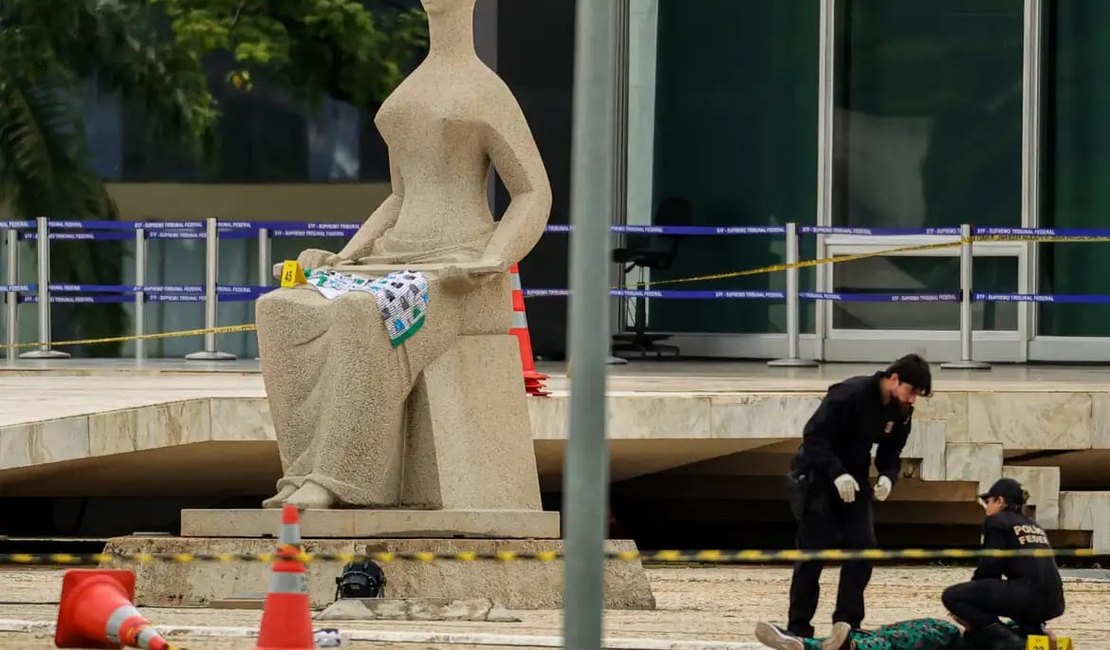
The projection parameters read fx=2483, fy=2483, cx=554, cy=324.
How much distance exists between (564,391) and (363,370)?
4.38 meters

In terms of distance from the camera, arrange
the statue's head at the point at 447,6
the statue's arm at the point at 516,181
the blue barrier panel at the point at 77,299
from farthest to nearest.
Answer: the blue barrier panel at the point at 77,299
the statue's head at the point at 447,6
the statue's arm at the point at 516,181

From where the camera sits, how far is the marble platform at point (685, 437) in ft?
43.5

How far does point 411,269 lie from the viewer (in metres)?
11.3

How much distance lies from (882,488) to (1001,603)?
2.18 ft

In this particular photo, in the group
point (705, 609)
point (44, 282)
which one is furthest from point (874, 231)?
point (705, 609)

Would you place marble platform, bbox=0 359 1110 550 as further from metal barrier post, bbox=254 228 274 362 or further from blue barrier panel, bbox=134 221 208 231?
blue barrier panel, bbox=134 221 208 231

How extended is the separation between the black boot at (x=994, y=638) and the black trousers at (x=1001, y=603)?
2 cm

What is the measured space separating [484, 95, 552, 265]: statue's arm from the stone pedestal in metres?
1.36

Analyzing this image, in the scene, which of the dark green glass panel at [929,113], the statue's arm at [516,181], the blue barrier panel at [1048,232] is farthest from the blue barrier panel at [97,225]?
the statue's arm at [516,181]

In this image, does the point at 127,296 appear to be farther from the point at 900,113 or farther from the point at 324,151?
the point at 900,113

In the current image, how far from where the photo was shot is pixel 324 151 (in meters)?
22.5

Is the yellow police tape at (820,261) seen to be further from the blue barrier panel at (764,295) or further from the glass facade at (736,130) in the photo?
the glass facade at (736,130)

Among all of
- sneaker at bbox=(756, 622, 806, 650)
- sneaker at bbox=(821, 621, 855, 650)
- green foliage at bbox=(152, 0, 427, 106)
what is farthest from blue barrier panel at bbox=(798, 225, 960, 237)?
sneaker at bbox=(756, 622, 806, 650)

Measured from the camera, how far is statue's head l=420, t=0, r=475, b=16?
37.6ft
